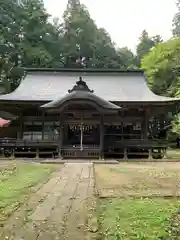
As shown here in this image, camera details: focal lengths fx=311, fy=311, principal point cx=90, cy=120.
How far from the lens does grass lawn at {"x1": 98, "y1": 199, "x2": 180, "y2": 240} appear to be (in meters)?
4.17

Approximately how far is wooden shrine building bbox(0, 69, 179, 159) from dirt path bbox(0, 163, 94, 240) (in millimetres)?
10740

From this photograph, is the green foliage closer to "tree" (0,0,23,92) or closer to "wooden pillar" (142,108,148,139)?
"tree" (0,0,23,92)

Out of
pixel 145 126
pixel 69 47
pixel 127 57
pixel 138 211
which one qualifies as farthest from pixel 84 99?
pixel 127 57

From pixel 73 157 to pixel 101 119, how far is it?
2.81m

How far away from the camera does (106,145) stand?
1936 centimetres

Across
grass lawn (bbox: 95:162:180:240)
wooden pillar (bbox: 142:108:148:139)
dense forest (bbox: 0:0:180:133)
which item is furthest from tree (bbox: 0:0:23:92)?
grass lawn (bbox: 95:162:180:240)

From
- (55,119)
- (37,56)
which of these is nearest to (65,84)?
(55,119)

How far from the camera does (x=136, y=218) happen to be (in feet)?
16.3

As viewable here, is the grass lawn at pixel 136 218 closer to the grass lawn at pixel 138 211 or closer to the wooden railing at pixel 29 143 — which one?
the grass lawn at pixel 138 211

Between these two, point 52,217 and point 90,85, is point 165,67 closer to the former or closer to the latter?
point 90,85

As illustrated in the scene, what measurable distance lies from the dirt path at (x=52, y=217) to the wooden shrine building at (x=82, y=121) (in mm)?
10740

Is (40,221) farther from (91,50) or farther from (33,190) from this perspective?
(91,50)

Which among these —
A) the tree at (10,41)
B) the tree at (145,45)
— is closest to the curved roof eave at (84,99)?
the tree at (10,41)

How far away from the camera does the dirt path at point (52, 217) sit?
4174 mm
